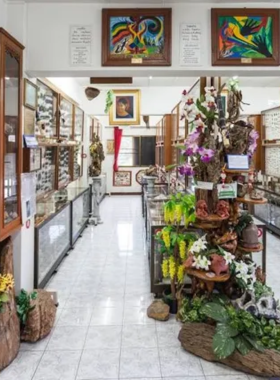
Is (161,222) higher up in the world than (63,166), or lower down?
lower down

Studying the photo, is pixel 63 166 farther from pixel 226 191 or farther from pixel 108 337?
pixel 226 191

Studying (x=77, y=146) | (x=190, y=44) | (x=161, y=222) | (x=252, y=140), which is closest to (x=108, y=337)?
A: (x=161, y=222)

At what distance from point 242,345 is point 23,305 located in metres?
1.88

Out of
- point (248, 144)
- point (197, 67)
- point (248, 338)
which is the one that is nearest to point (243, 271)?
point (248, 338)

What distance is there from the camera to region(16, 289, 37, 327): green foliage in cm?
327

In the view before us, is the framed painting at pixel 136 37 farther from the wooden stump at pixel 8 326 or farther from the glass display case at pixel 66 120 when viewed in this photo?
the glass display case at pixel 66 120

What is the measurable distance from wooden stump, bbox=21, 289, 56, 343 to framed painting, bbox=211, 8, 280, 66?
281 cm

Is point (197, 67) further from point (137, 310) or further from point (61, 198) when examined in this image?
point (61, 198)

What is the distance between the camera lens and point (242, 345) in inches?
112

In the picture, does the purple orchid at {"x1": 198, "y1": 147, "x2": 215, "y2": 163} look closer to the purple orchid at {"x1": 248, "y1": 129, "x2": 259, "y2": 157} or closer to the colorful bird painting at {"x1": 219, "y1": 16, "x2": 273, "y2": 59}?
the purple orchid at {"x1": 248, "y1": 129, "x2": 259, "y2": 157}

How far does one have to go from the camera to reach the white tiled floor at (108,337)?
2.85 metres

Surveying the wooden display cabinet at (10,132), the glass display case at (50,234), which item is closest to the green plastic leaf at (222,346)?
the wooden display cabinet at (10,132)

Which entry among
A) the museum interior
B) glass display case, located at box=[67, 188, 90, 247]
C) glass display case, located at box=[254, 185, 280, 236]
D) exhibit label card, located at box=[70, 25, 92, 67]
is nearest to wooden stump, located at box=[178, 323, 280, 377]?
the museum interior

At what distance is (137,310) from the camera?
13.1 feet
